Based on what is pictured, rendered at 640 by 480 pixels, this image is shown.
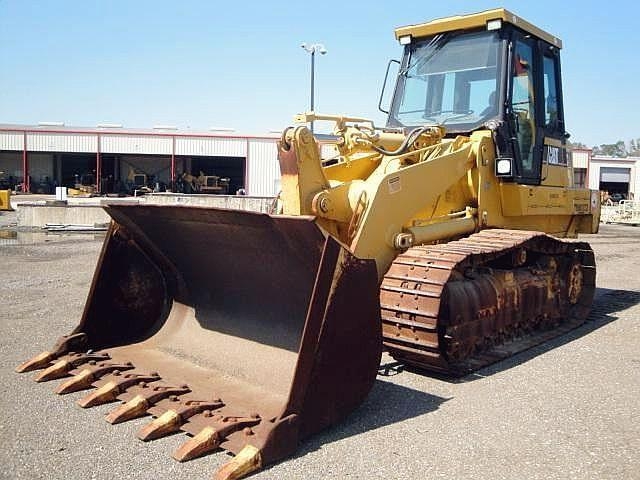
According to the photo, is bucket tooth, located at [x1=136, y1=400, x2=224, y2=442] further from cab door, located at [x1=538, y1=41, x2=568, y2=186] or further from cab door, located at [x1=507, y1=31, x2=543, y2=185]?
cab door, located at [x1=538, y1=41, x2=568, y2=186]

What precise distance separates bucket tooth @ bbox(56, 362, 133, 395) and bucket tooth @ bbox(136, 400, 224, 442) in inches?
36.4

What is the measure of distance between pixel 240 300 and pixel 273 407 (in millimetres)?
1364

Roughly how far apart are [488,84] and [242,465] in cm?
496

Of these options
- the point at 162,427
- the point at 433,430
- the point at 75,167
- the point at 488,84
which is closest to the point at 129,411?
the point at 162,427

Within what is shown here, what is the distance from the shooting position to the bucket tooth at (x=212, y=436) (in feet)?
11.4

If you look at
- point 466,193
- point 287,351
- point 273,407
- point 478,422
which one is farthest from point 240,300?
point 466,193

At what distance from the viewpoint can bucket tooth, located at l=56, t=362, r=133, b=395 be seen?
4543 millimetres

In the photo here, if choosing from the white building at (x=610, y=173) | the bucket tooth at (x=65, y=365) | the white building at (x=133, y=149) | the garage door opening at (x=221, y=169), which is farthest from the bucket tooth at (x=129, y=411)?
the white building at (x=610, y=173)

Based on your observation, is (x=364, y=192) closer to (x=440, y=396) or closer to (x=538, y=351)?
(x=440, y=396)

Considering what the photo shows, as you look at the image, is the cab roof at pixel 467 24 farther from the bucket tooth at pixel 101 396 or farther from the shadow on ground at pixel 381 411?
the bucket tooth at pixel 101 396

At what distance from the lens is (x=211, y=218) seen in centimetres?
455

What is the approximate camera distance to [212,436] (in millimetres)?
3551

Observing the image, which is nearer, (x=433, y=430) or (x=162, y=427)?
(x=162, y=427)

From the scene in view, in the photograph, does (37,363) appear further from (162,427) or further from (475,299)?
(475,299)
